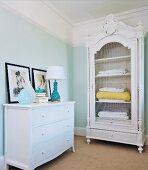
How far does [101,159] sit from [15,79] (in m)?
1.69

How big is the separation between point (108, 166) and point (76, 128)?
5.20 ft

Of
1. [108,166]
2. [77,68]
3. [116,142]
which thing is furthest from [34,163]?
[77,68]

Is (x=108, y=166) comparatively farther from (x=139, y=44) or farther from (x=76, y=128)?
(x=139, y=44)

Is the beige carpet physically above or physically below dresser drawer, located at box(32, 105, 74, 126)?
below

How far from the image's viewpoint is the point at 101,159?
229 cm

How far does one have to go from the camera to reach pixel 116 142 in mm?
3004

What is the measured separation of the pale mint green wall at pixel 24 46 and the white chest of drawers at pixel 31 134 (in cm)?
17

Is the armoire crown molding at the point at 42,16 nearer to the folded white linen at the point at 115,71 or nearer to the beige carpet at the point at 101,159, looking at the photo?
the folded white linen at the point at 115,71

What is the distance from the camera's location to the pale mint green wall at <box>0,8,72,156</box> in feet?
6.79

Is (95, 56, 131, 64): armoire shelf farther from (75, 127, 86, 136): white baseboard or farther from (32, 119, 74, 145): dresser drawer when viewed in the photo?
(75, 127, 86, 136): white baseboard

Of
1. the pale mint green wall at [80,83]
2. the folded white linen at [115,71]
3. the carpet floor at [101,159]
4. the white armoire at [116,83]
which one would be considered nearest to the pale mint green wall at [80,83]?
the pale mint green wall at [80,83]

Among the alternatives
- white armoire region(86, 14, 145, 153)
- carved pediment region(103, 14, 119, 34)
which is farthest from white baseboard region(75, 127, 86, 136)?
carved pediment region(103, 14, 119, 34)

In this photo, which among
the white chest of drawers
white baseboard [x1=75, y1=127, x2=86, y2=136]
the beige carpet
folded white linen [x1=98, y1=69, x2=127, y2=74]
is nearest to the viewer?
the white chest of drawers

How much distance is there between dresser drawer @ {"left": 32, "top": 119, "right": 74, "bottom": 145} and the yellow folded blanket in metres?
0.78
